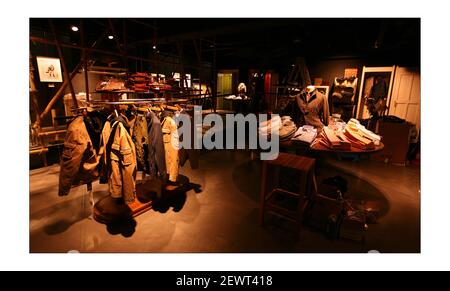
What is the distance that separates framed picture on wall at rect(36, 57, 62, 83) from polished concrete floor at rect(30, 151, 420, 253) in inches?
89.2

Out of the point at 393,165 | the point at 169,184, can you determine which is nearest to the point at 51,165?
the point at 169,184

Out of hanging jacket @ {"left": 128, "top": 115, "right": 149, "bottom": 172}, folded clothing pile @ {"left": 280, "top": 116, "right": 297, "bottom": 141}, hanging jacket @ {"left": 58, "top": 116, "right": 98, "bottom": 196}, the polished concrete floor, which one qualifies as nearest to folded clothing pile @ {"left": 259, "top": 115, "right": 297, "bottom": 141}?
folded clothing pile @ {"left": 280, "top": 116, "right": 297, "bottom": 141}

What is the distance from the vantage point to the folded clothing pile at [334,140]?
104 inches

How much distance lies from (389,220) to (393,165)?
262 cm

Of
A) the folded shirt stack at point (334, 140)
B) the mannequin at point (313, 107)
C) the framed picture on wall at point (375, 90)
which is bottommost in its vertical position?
the folded shirt stack at point (334, 140)

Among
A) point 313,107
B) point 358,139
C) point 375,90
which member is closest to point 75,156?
point 358,139

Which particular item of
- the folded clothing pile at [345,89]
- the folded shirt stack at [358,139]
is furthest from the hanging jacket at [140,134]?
the folded clothing pile at [345,89]

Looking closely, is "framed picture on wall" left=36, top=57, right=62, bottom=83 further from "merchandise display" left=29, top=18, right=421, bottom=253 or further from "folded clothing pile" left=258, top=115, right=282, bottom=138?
"folded clothing pile" left=258, top=115, right=282, bottom=138

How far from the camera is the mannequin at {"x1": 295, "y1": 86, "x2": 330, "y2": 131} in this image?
12.0 feet

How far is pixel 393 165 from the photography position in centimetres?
498

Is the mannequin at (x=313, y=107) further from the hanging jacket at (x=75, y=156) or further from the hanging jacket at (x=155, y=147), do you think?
the hanging jacket at (x=75, y=156)

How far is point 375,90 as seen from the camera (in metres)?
6.46

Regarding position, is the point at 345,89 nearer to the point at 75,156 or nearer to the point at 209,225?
the point at 209,225

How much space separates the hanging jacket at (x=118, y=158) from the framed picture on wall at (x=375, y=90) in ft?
20.3
